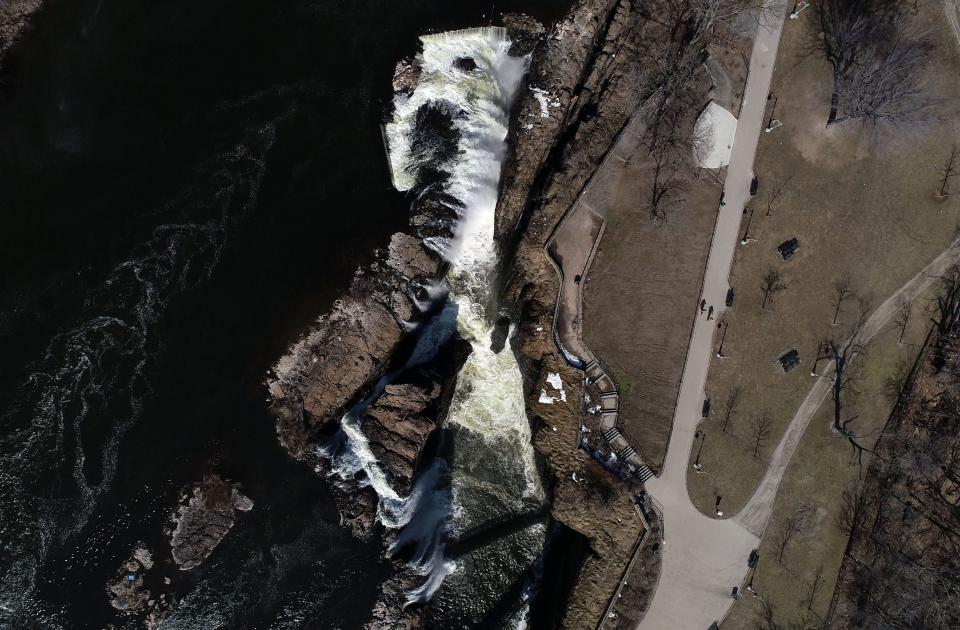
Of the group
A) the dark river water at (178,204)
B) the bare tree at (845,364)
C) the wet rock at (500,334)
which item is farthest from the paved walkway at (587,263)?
the bare tree at (845,364)

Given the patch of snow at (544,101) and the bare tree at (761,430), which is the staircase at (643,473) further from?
the patch of snow at (544,101)

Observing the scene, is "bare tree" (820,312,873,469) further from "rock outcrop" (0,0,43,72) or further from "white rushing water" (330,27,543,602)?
"rock outcrop" (0,0,43,72)

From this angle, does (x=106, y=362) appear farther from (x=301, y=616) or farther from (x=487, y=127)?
(x=487, y=127)

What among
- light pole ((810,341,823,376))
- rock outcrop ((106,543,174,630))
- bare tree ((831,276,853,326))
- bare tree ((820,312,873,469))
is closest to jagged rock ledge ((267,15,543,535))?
rock outcrop ((106,543,174,630))

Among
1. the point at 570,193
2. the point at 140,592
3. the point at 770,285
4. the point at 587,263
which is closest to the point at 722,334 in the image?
the point at 770,285

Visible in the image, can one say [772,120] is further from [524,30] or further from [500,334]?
[500,334]

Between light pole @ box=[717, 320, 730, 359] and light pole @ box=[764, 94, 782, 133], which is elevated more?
light pole @ box=[764, 94, 782, 133]

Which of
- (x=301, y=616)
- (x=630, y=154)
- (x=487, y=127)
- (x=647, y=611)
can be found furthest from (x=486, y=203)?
(x=301, y=616)
